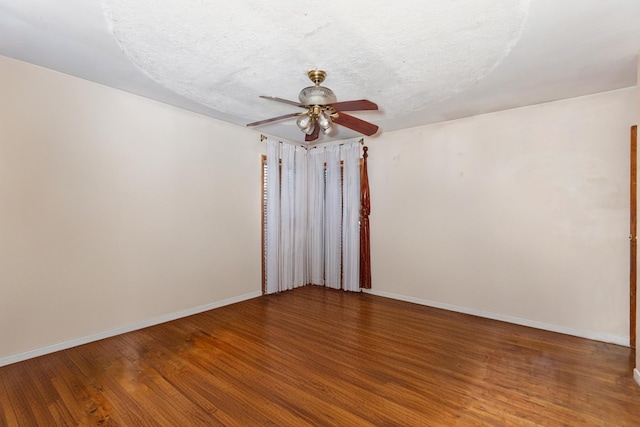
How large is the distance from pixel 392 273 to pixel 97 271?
3.75 meters

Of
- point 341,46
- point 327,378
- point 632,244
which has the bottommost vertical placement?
point 327,378

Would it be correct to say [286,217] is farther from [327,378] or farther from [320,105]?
[327,378]

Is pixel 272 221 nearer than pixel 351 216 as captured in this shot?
Yes

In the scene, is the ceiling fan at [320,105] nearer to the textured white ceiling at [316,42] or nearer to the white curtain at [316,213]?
the textured white ceiling at [316,42]

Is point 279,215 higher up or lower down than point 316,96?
lower down

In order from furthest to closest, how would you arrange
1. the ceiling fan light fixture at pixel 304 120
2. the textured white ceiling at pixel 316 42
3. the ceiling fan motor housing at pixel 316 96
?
the ceiling fan light fixture at pixel 304 120 < the ceiling fan motor housing at pixel 316 96 < the textured white ceiling at pixel 316 42

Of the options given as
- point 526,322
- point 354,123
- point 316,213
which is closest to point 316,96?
point 354,123

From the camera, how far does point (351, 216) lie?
15.9 feet

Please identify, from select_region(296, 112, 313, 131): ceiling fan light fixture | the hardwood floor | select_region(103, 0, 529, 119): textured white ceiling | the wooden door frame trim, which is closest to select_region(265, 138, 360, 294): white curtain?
the hardwood floor

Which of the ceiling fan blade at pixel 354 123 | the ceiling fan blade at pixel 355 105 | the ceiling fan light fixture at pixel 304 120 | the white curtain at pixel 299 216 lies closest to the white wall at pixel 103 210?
the white curtain at pixel 299 216

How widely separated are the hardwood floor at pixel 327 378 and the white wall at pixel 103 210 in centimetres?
36

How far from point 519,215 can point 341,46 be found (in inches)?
→ 114

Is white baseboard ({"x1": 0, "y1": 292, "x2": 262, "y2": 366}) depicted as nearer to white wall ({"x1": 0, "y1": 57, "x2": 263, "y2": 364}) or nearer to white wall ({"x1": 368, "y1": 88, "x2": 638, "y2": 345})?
white wall ({"x1": 0, "y1": 57, "x2": 263, "y2": 364})

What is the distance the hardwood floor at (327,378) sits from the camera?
1.91m
